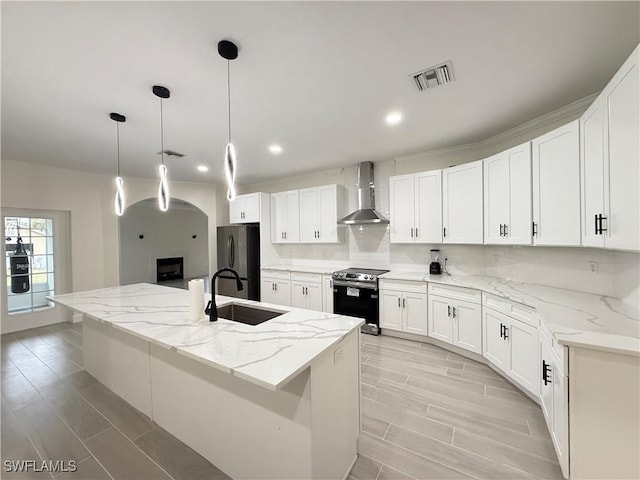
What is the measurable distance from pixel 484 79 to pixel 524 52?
313 mm

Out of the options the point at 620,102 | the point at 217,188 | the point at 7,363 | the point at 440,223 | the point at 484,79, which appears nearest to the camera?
the point at 620,102

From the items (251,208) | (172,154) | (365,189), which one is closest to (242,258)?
(251,208)

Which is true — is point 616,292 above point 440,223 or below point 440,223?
below

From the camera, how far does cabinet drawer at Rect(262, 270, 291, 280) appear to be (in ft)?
15.5

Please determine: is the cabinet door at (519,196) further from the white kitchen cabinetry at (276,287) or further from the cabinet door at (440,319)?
the white kitchen cabinetry at (276,287)

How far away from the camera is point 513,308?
233 centimetres

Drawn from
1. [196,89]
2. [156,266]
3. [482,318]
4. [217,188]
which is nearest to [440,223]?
[482,318]

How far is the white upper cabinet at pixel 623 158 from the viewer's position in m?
1.37

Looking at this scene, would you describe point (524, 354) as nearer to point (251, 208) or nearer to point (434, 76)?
point (434, 76)

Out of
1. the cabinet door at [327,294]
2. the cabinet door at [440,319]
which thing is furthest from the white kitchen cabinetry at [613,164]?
the cabinet door at [327,294]

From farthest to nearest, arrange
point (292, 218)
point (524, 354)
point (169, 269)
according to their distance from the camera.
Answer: point (169, 269), point (292, 218), point (524, 354)

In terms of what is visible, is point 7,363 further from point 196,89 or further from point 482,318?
point 482,318

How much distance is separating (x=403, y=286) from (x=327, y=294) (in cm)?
126

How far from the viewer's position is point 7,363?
3.02m
